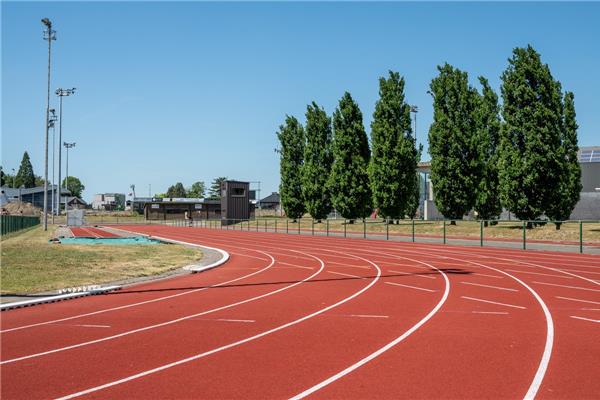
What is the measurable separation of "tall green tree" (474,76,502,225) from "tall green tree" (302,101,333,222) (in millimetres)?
18453

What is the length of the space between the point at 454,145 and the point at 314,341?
37042 mm

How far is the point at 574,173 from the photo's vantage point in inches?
1519

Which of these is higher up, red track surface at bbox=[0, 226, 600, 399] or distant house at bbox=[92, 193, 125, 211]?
distant house at bbox=[92, 193, 125, 211]

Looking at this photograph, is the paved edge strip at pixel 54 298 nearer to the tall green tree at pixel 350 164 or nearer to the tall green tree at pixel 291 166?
the tall green tree at pixel 350 164

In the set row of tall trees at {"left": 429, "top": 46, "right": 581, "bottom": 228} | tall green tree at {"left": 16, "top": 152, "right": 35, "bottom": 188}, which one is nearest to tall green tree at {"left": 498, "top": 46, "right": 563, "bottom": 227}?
row of tall trees at {"left": 429, "top": 46, "right": 581, "bottom": 228}

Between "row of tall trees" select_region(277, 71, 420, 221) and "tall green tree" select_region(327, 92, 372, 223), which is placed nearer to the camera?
"row of tall trees" select_region(277, 71, 420, 221)

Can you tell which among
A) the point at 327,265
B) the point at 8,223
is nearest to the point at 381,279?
the point at 327,265

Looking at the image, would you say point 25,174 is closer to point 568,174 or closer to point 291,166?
point 291,166

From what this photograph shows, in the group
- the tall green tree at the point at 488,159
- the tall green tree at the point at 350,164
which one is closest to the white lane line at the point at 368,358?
the tall green tree at the point at 488,159

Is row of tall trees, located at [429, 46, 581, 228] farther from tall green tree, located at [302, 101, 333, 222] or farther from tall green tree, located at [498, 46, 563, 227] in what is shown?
tall green tree, located at [302, 101, 333, 222]

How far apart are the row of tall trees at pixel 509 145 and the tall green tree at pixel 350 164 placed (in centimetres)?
1037

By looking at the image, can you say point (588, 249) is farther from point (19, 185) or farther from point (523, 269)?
point (19, 185)

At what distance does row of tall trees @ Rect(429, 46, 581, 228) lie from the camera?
35875mm

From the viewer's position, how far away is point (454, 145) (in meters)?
42.1
